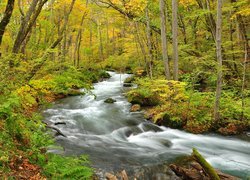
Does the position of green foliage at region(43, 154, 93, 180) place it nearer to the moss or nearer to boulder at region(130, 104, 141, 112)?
the moss

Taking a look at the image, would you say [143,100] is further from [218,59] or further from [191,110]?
[218,59]

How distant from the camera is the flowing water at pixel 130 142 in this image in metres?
7.57

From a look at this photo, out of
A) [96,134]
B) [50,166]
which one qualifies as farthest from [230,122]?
[50,166]

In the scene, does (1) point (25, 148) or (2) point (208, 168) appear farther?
(2) point (208, 168)

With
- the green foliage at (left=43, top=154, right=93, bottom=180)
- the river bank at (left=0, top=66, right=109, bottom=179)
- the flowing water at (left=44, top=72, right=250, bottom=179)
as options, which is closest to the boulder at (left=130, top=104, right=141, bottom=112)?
the flowing water at (left=44, top=72, right=250, bottom=179)

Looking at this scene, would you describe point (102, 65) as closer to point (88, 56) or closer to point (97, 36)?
point (88, 56)

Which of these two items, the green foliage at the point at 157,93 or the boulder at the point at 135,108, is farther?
the boulder at the point at 135,108

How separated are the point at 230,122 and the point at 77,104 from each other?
8.47 m

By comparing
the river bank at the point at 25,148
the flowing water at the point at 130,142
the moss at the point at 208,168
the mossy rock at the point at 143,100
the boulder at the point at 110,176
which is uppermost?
the river bank at the point at 25,148

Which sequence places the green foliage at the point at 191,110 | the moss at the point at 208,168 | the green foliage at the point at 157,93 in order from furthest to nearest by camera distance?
the green foliage at the point at 157,93 → the green foliage at the point at 191,110 → the moss at the point at 208,168

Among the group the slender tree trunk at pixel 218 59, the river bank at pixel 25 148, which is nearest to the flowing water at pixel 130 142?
the slender tree trunk at pixel 218 59

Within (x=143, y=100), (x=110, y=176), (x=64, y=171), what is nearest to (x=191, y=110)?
(x=143, y=100)

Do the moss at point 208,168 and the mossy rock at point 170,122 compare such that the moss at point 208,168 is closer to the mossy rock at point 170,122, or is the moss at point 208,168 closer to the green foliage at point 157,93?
the mossy rock at point 170,122

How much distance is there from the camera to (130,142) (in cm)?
972
